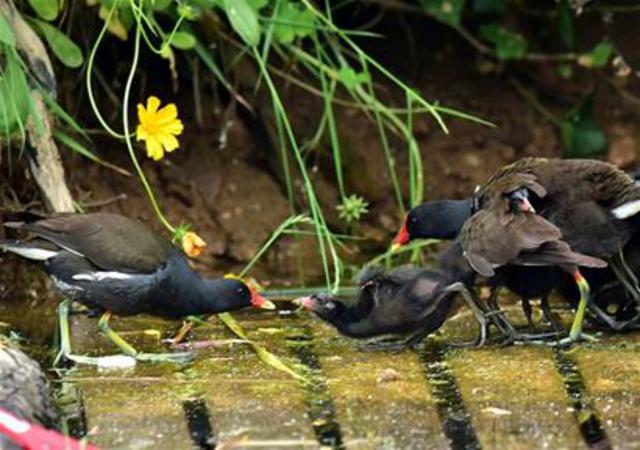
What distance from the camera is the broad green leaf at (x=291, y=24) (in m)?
6.92

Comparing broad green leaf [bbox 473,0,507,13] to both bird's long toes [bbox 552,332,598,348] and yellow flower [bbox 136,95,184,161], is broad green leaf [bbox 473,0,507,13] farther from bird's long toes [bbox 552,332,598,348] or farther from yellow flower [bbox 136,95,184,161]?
bird's long toes [bbox 552,332,598,348]

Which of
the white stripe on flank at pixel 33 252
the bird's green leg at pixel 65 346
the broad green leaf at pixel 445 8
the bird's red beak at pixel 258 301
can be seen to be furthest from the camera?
the broad green leaf at pixel 445 8

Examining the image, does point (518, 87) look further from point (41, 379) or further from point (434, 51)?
point (41, 379)

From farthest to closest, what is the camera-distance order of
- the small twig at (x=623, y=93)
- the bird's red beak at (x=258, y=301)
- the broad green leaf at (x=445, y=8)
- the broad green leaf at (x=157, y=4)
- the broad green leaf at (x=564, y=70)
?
the small twig at (x=623, y=93) → the broad green leaf at (x=564, y=70) → the broad green leaf at (x=445, y=8) → the broad green leaf at (x=157, y=4) → the bird's red beak at (x=258, y=301)

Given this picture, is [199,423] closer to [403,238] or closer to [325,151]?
[403,238]

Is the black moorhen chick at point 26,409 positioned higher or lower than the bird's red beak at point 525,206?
lower

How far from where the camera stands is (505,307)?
6.71 meters

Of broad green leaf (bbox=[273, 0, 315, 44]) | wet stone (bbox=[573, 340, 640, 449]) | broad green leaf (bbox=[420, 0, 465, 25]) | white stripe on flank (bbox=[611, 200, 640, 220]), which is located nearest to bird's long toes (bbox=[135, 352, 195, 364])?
wet stone (bbox=[573, 340, 640, 449])

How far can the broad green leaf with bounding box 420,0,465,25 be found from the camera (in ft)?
26.6

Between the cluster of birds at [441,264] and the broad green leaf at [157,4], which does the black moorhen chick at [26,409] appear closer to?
the cluster of birds at [441,264]

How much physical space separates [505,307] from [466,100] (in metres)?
1.98

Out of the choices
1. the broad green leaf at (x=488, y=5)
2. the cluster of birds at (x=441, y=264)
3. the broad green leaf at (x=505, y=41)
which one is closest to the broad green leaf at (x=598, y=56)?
the broad green leaf at (x=505, y=41)

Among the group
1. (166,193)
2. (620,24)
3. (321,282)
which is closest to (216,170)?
(166,193)

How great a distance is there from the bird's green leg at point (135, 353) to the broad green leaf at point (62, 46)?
1.08 meters
